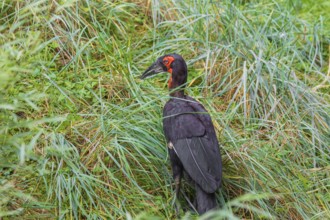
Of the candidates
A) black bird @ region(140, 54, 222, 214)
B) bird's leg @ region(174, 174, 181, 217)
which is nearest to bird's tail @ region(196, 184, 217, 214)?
black bird @ region(140, 54, 222, 214)

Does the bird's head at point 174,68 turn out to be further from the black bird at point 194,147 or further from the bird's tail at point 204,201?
the bird's tail at point 204,201

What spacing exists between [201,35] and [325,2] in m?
1.73

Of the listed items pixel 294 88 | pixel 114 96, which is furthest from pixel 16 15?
pixel 294 88

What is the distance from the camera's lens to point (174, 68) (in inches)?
194

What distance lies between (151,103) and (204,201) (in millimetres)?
867

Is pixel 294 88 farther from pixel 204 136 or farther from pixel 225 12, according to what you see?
pixel 204 136

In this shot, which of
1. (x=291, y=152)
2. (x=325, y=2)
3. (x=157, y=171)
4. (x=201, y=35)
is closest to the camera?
(x=157, y=171)

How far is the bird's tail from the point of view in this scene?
14.1 ft

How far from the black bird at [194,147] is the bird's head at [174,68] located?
0.24 meters

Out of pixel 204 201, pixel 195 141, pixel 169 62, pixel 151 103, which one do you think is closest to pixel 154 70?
pixel 169 62

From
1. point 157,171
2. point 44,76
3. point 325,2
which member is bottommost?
point 325,2

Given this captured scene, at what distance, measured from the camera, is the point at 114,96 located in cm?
516

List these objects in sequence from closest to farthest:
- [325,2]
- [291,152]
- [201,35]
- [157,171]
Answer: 1. [157,171]
2. [291,152]
3. [201,35]
4. [325,2]

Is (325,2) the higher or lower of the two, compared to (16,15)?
lower
